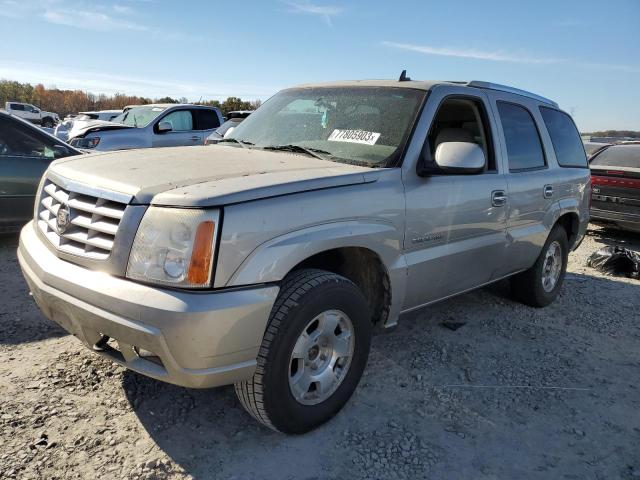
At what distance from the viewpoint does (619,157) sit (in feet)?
27.9

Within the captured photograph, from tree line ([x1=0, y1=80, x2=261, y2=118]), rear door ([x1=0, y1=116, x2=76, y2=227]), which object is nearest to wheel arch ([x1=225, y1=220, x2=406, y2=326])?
rear door ([x1=0, y1=116, x2=76, y2=227])

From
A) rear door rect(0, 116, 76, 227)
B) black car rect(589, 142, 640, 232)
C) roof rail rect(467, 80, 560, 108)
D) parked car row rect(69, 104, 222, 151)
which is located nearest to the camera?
roof rail rect(467, 80, 560, 108)

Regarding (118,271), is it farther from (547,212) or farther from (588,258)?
(588,258)

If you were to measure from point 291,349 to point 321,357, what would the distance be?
0.34 m

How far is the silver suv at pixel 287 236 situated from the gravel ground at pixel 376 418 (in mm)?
266

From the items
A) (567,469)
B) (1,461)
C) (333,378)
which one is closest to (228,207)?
(333,378)

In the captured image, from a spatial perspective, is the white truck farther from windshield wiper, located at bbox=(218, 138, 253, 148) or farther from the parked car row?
windshield wiper, located at bbox=(218, 138, 253, 148)

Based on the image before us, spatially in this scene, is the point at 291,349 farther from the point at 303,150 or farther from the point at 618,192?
the point at 618,192

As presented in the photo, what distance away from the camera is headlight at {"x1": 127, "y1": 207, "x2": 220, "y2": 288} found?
2.15m

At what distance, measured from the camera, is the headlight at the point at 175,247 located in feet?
7.06

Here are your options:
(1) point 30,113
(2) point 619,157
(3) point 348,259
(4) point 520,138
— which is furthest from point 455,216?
(1) point 30,113

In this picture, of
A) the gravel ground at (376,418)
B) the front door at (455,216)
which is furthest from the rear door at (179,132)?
the front door at (455,216)

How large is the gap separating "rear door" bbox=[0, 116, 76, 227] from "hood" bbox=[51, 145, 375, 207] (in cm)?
297

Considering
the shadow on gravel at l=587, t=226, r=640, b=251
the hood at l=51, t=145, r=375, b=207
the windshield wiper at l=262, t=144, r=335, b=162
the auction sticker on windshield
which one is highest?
the auction sticker on windshield
